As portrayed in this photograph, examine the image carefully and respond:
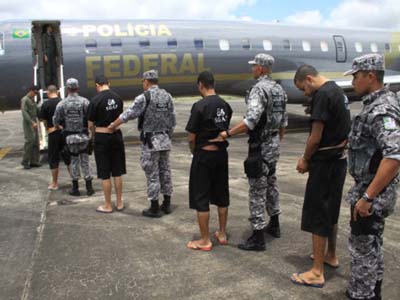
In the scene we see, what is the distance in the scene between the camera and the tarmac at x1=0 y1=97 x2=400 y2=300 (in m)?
3.87

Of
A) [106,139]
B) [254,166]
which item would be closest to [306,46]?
[106,139]

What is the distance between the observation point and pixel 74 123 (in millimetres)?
7129

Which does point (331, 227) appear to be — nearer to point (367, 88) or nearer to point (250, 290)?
point (250, 290)

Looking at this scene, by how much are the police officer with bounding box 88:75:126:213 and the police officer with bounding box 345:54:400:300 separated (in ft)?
12.6

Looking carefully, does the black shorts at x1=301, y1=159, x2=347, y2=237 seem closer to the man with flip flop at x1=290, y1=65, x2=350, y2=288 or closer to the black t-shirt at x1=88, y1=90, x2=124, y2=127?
the man with flip flop at x1=290, y1=65, x2=350, y2=288

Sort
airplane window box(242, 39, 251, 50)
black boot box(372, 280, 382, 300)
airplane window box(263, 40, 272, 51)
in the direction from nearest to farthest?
black boot box(372, 280, 382, 300) < airplane window box(242, 39, 251, 50) < airplane window box(263, 40, 272, 51)

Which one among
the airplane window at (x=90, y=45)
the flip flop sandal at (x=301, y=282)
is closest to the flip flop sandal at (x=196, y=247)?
the flip flop sandal at (x=301, y=282)

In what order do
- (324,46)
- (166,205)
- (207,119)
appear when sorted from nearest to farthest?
1. (207,119)
2. (166,205)
3. (324,46)

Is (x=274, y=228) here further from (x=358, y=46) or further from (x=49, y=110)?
(x=358, y=46)

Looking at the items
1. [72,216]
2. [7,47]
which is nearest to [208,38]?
[7,47]

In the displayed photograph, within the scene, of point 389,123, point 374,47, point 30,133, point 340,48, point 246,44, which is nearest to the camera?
point 389,123

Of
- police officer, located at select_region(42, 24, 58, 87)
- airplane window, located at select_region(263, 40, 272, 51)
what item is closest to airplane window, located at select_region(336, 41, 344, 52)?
airplane window, located at select_region(263, 40, 272, 51)

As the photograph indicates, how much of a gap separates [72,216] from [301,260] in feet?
11.0

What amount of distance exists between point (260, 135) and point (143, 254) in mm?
1907
